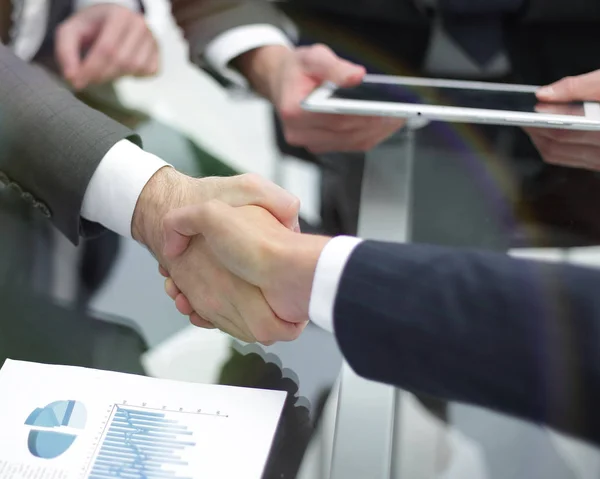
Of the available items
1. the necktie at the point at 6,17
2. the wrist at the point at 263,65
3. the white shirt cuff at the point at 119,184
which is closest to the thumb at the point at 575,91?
the wrist at the point at 263,65

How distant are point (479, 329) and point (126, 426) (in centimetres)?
32

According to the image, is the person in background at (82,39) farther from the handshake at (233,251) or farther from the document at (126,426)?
the document at (126,426)

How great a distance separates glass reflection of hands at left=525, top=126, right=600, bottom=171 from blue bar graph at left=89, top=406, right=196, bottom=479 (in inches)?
24.2

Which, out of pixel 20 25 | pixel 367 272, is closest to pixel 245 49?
pixel 20 25

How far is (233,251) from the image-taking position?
28.6 inches

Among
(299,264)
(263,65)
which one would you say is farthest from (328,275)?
(263,65)

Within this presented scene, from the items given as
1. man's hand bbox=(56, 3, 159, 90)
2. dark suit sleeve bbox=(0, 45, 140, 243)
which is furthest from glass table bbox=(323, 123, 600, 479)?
man's hand bbox=(56, 3, 159, 90)

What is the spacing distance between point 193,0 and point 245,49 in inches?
6.5

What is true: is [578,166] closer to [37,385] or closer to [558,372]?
[558,372]

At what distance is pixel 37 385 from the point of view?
0.68m

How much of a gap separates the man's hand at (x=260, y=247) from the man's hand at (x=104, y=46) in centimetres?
49

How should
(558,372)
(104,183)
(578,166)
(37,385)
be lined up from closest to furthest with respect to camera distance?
(558,372) < (37,385) < (104,183) < (578,166)

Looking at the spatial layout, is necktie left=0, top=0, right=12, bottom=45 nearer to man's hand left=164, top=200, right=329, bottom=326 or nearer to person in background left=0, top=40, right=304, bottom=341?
person in background left=0, top=40, right=304, bottom=341

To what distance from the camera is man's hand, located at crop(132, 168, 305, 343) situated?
28.7 inches
